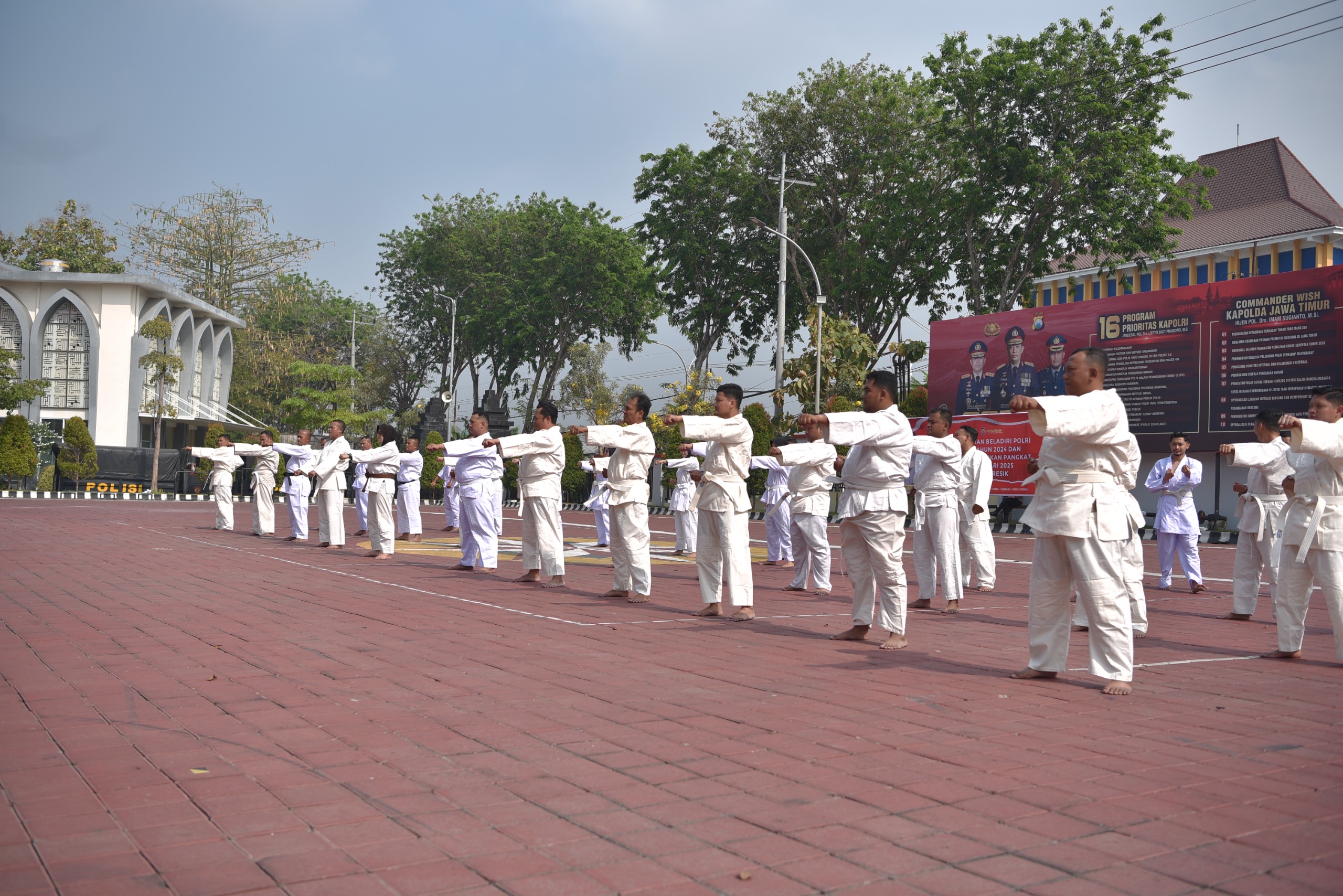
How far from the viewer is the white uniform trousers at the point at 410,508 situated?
719 inches

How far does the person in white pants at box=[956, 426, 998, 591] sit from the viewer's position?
446 inches

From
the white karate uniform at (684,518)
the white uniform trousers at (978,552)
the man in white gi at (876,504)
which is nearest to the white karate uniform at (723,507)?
the man in white gi at (876,504)

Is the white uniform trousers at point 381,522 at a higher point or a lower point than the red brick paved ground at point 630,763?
higher

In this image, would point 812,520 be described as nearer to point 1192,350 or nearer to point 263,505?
point 263,505

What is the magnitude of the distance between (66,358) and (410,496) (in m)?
30.3

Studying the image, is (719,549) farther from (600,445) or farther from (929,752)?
(929,752)

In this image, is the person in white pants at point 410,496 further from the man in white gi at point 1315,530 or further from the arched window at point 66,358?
the arched window at point 66,358

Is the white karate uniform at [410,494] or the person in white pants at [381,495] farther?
the white karate uniform at [410,494]

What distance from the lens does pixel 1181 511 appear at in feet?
39.4

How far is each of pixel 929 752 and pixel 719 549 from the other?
455 cm

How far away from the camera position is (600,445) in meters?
10.8

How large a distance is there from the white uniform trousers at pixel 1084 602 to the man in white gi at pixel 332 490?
11662mm

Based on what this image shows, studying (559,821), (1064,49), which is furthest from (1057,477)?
(1064,49)

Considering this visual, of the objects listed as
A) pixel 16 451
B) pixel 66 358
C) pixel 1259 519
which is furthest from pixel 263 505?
pixel 66 358
